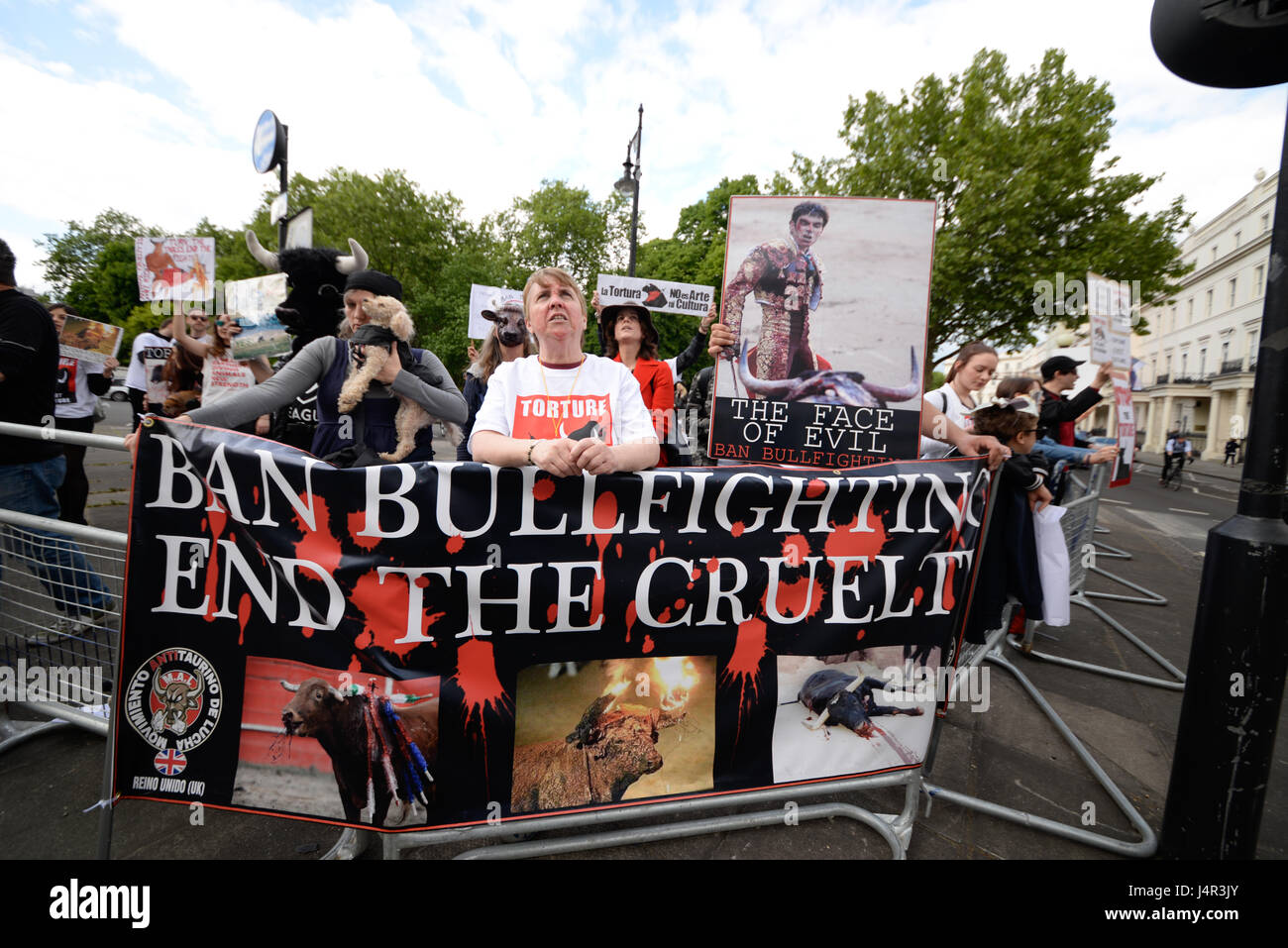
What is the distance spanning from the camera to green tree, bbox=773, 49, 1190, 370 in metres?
15.7

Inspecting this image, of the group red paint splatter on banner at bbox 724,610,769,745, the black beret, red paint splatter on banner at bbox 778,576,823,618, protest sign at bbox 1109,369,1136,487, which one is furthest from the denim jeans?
protest sign at bbox 1109,369,1136,487

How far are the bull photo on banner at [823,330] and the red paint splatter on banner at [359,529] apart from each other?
1.70 meters

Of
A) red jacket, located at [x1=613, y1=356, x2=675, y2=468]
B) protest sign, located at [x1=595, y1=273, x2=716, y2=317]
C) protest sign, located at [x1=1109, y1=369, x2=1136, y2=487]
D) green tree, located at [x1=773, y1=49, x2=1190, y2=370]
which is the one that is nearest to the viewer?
red jacket, located at [x1=613, y1=356, x2=675, y2=468]

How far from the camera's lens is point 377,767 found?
1.77 meters

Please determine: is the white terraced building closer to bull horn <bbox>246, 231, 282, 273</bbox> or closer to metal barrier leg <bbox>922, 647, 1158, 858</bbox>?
metal barrier leg <bbox>922, 647, 1158, 858</bbox>

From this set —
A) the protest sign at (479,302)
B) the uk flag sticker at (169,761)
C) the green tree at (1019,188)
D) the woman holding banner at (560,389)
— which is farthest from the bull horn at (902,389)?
the green tree at (1019,188)

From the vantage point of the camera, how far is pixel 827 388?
2.85 metres

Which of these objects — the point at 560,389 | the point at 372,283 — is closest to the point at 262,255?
the point at 372,283

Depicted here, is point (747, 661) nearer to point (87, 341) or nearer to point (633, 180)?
point (87, 341)

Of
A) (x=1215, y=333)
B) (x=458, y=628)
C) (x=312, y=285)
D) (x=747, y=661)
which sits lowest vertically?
(x=747, y=661)

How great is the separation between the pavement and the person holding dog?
150cm

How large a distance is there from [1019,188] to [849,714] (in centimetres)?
1854

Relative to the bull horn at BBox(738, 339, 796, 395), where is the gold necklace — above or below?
below
